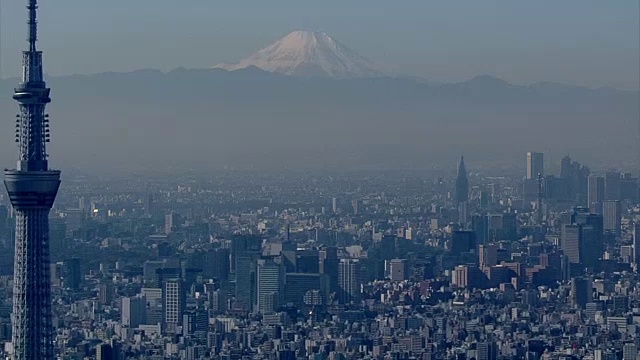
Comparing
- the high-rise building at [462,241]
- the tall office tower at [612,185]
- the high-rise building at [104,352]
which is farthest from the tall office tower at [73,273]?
the tall office tower at [612,185]

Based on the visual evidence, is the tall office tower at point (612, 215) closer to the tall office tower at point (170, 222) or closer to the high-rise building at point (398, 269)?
the high-rise building at point (398, 269)

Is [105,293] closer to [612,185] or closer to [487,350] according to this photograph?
[487,350]

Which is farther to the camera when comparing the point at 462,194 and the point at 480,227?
the point at 480,227

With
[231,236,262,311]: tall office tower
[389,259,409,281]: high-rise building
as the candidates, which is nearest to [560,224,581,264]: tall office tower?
[389,259,409,281]: high-rise building

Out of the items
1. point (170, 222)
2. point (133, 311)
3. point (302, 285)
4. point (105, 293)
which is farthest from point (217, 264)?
point (133, 311)

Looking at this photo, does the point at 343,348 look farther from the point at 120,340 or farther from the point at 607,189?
the point at 607,189

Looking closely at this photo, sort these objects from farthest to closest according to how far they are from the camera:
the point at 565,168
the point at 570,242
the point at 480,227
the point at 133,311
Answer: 1. the point at 480,227
2. the point at 570,242
3. the point at 565,168
4. the point at 133,311

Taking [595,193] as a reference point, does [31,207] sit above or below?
below
